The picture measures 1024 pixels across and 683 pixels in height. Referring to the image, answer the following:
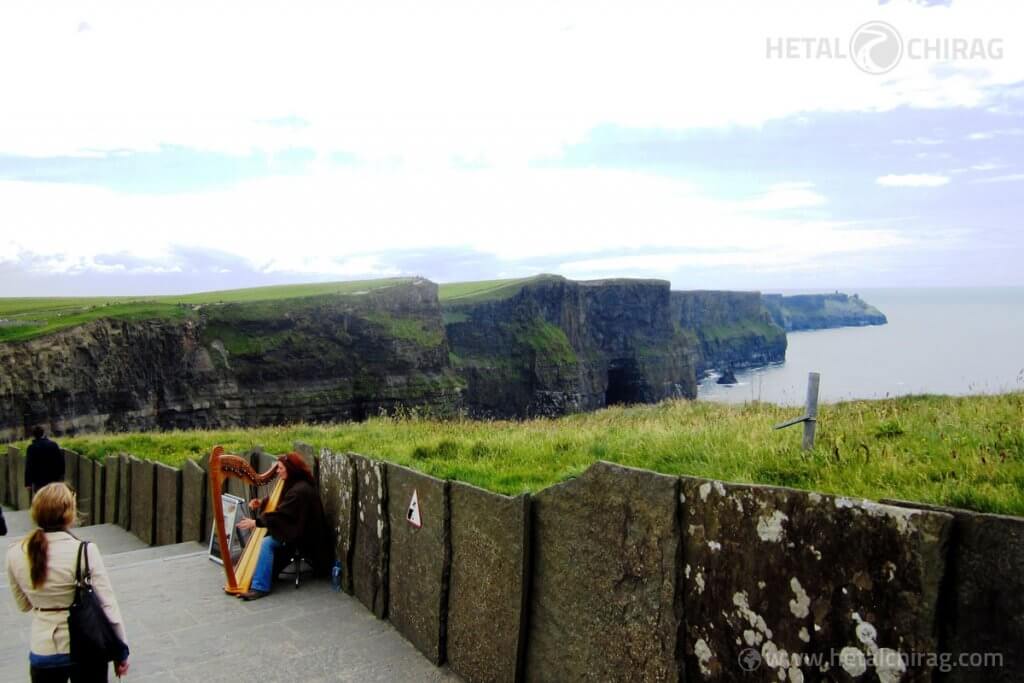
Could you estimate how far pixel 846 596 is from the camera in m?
4.33

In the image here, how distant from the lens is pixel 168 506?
1719cm

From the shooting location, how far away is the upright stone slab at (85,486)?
933 inches

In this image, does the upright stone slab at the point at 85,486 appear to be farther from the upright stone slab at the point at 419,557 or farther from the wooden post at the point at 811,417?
the wooden post at the point at 811,417

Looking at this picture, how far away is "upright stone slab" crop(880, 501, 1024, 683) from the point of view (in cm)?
376

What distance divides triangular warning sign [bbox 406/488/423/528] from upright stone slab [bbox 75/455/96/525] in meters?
18.3

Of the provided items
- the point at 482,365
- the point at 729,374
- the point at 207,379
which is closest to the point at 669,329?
the point at 729,374

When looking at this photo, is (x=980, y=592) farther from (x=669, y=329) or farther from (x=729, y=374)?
(x=729, y=374)

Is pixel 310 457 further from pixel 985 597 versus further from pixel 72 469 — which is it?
pixel 72 469

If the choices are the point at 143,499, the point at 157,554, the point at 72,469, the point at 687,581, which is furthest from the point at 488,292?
the point at 687,581

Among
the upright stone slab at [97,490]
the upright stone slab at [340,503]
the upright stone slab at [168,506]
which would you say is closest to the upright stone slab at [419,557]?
the upright stone slab at [340,503]

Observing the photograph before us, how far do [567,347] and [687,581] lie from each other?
427 ft

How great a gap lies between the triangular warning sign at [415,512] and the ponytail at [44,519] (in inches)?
137

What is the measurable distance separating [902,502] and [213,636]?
800 cm

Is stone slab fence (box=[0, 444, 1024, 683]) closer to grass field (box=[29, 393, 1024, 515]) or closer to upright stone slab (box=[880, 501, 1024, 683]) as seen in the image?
upright stone slab (box=[880, 501, 1024, 683])
